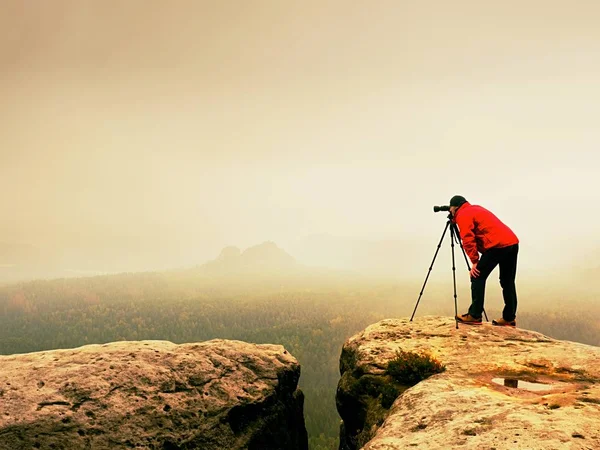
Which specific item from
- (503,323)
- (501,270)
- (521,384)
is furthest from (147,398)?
(503,323)

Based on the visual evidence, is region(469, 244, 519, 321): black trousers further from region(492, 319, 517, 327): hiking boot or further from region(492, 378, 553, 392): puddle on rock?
region(492, 378, 553, 392): puddle on rock

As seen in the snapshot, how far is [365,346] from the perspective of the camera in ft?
47.4

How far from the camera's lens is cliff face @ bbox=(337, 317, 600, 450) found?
20.9 feet

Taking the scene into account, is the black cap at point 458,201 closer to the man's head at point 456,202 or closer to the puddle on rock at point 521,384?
the man's head at point 456,202

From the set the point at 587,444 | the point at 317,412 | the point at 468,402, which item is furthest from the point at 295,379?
the point at 317,412

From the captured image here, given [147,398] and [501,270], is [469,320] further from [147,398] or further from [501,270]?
[147,398]

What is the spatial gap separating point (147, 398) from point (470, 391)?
31.7 feet

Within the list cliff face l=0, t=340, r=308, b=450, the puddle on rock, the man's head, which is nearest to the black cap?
the man's head

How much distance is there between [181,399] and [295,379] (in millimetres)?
6011

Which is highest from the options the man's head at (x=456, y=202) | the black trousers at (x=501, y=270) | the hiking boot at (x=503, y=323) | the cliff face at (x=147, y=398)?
the man's head at (x=456, y=202)

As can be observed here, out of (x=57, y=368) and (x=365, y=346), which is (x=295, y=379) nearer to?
(x=365, y=346)

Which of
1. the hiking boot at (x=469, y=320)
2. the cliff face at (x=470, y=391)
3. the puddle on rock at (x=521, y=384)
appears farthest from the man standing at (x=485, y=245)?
the puddle on rock at (x=521, y=384)

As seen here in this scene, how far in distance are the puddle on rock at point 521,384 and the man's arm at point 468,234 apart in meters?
4.95

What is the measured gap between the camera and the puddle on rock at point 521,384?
368 inches
